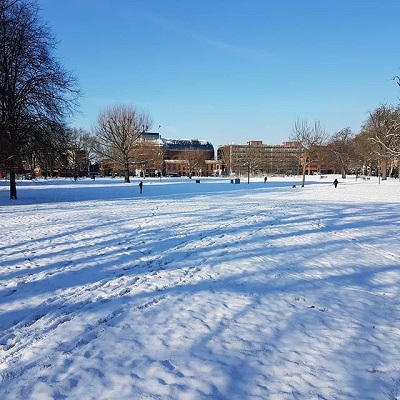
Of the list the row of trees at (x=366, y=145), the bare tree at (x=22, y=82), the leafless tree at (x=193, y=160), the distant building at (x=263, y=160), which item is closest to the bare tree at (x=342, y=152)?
the row of trees at (x=366, y=145)

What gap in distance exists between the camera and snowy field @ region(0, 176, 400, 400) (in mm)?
3242

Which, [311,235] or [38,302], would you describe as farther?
[311,235]

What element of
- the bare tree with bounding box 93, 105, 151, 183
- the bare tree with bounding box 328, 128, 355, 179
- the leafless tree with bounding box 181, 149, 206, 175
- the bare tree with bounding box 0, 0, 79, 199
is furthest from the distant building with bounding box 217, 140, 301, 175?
the bare tree with bounding box 0, 0, 79, 199

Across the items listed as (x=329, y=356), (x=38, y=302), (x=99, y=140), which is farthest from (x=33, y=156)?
(x=99, y=140)

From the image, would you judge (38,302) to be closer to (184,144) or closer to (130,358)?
(130,358)

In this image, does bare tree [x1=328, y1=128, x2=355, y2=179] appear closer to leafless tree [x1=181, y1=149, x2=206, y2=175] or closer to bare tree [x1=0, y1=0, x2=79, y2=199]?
leafless tree [x1=181, y1=149, x2=206, y2=175]

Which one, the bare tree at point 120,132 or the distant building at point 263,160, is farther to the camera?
the distant building at point 263,160

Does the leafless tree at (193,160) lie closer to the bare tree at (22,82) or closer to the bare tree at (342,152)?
the bare tree at (342,152)

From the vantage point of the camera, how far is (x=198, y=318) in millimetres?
4602

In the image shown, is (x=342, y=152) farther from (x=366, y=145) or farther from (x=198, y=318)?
(x=198, y=318)

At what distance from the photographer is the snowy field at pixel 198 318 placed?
324 cm

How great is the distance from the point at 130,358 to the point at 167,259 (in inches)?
149

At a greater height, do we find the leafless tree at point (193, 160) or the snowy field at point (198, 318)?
the leafless tree at point (193, 160)

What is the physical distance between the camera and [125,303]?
503cm
